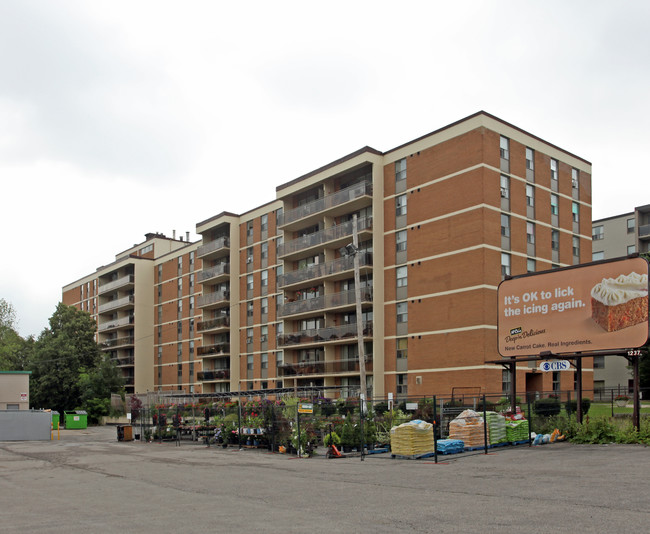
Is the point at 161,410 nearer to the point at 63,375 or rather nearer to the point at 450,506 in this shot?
the point at 450,506

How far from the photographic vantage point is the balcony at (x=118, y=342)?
86812 mm

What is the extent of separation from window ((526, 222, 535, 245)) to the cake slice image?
2225cm

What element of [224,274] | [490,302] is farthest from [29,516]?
[224,274]

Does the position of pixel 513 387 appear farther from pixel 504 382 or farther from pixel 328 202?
pixel 328 202

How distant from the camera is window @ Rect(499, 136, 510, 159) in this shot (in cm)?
4481

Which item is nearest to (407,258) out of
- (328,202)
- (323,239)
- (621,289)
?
(323,239)

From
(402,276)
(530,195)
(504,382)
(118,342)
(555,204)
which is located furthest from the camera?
(118,342)

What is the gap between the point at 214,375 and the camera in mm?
68250

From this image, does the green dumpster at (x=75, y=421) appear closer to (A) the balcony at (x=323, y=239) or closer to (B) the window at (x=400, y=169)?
(A) the balcony at (x=323, y=239)

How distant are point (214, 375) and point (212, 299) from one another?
7.52 metres

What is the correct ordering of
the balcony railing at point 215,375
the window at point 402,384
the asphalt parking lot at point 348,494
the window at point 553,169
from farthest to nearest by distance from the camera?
1. the balcony railing at point 215,375
2. the window at point 553,169
3. the window at point 402,384
4. the asphalt parking lot at point 348,494

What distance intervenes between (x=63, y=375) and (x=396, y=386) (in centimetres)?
4178

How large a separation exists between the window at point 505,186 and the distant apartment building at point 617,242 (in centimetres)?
3395

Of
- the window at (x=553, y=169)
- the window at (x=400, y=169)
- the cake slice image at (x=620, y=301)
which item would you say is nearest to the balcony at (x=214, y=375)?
the window at (x=400, y=169)
